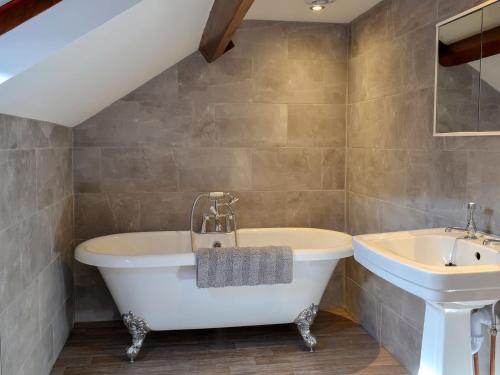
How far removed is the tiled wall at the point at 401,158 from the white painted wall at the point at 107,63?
1213 mm

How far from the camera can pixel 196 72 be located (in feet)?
12.7

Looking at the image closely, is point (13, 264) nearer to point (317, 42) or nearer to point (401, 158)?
point (401, 158)

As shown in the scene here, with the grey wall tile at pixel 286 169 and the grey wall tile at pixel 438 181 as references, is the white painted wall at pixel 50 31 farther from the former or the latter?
the grey wall tile at pixel 286 169

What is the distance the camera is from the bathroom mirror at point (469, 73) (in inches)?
91.3

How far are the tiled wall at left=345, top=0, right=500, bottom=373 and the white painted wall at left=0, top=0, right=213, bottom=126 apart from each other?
3.98 feet

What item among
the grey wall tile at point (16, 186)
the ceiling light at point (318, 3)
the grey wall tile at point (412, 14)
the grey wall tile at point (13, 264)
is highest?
the ceiling light at point (318, 3)

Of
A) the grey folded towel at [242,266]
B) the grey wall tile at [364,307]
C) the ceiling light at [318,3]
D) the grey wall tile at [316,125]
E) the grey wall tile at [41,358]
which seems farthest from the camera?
the grey wall tile at [316,125]

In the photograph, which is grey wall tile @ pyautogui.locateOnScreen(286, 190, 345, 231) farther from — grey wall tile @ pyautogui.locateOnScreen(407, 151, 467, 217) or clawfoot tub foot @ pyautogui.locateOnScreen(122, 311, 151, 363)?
clawfoot tub foot @ pyautogui.locateOnScreen(122, 311, 151, 363)

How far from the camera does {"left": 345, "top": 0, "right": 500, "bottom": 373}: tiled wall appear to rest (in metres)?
2.58

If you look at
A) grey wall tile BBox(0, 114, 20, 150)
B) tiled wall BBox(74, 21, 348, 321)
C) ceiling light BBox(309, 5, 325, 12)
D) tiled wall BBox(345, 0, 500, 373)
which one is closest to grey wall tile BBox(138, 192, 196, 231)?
tiled wall BBox(74, 21, 348, 321)

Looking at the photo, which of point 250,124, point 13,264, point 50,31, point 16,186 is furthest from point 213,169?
point 50,31

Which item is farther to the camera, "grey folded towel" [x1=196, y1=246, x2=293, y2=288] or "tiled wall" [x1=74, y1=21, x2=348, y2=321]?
"tiled wall" [x1=74, y1=21, x2=348, y2=321]

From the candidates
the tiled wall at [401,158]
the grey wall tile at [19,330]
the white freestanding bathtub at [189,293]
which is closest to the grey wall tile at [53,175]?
the white freestanding bathtub at [189,293]

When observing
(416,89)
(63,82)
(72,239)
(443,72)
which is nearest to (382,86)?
(416,89)
